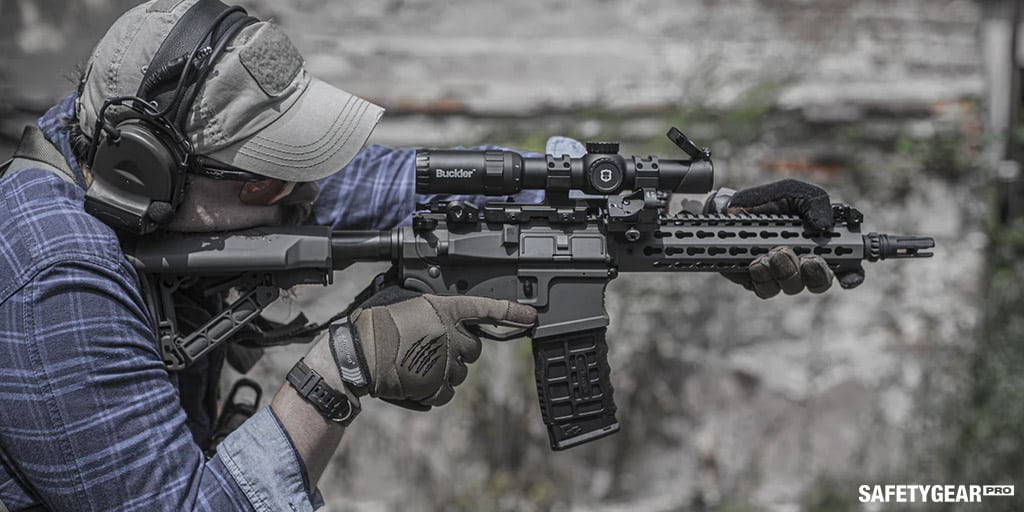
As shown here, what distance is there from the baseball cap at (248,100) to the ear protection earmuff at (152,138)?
0.03 m

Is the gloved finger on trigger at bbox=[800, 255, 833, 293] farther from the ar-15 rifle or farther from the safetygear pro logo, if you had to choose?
the safetygear pro logo

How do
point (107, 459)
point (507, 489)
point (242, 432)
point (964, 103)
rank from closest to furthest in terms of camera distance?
point (107, 459) → point (242, 432) → point (507, 489) → point (964, 103)

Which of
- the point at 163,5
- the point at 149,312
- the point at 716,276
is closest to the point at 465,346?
the point at 149,312

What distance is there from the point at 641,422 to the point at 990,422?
1910mm

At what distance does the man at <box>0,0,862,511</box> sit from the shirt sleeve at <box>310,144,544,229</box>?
0.99ft

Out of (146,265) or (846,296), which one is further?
(846,296)

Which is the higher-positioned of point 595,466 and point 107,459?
point 107,459

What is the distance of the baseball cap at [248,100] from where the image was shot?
190 centimetres

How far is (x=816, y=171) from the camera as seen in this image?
4.62 m

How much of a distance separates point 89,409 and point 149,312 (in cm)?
32

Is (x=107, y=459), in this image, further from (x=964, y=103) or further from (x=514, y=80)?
(x=964, y=103)

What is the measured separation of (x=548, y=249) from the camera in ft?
7.36

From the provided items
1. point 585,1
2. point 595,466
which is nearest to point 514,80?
point 585,1

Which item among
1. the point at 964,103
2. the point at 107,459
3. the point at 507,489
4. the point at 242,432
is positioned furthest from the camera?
the point at 964,103
